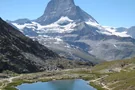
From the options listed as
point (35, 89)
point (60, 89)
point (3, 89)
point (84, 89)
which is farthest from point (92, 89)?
point (3, 89)

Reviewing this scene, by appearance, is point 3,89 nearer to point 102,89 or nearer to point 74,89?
Answer: point 74,89

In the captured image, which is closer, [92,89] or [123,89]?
[123,89]

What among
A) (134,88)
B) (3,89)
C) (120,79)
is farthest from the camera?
(120,79)

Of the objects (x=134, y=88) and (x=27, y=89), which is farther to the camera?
(x=27, y=89)

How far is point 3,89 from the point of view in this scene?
554ft

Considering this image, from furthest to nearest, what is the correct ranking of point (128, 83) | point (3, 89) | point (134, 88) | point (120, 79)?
point (120, 79)
point (3, 89)
point (128, 83)
point (134, 88)

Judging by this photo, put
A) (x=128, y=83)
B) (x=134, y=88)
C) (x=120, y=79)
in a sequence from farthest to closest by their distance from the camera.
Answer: (x=120, y=79) → (x=128, y=83) → (x=134, y=88)

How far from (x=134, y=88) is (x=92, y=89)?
3116 centimetres

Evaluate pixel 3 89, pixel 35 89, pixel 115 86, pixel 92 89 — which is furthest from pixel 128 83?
pixel 3 89

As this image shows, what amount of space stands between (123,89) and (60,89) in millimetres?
40944

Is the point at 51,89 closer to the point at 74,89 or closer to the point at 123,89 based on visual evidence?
the point at 74,89

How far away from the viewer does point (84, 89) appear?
171 meters

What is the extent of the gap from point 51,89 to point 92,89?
2273 cm

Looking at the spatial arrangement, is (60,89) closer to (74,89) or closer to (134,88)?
(74,89)
